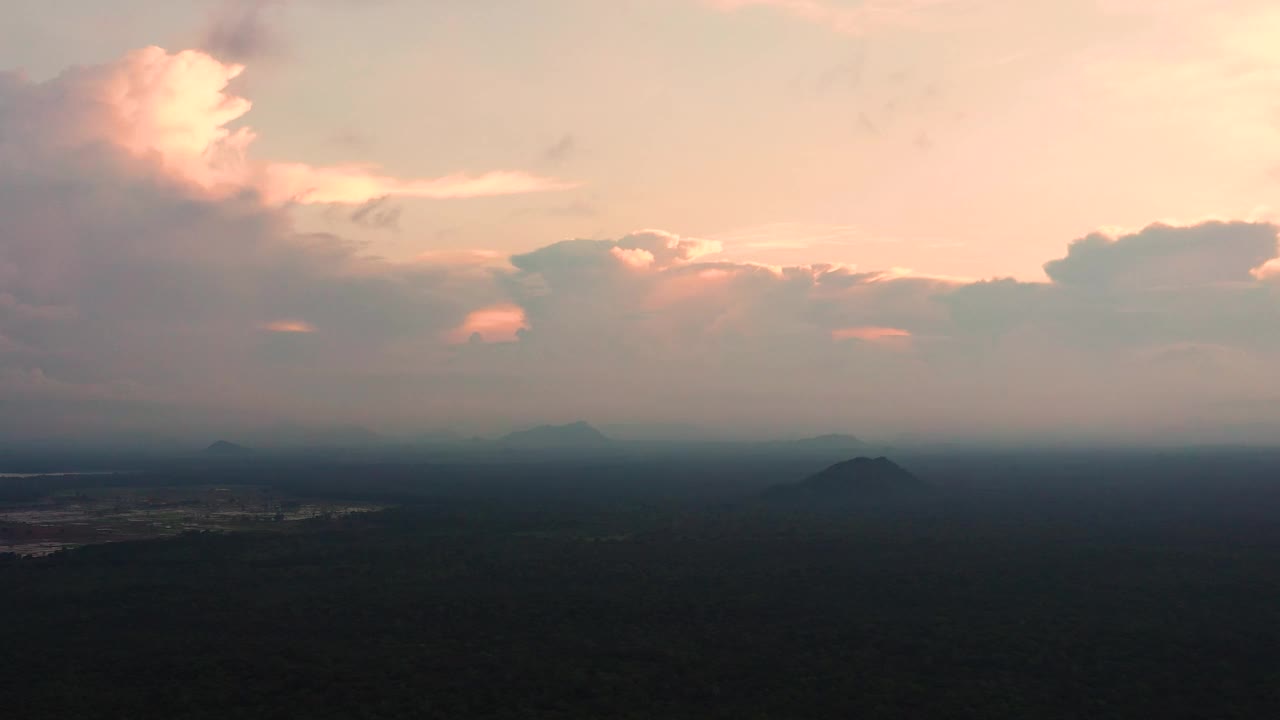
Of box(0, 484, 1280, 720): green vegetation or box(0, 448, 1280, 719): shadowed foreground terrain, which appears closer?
box(0, 484, 1280, 720): green vegetation

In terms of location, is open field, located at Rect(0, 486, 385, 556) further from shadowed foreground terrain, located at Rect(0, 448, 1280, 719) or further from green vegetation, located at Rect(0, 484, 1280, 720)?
green vegetation, located at Rect(0, 484, 1280, 720)

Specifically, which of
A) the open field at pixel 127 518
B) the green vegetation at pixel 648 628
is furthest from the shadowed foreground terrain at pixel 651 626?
the open field at pixel 127 518

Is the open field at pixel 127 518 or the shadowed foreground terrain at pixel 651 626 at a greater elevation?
the open field at pixel 127 518

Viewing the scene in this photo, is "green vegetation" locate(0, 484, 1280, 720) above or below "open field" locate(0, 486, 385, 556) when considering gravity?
below

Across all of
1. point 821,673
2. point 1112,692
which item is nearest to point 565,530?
point 821,673

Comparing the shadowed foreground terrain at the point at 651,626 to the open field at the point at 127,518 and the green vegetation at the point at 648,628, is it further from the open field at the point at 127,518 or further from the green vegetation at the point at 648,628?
the open field at the point at 127,518

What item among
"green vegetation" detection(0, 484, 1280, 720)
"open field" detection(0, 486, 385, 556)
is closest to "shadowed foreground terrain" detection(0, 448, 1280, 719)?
"green vegetation" detection(0, 484, 1280, 720)

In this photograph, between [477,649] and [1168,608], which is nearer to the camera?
[477,649]

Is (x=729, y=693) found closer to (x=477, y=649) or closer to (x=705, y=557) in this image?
(x=477, y=649)

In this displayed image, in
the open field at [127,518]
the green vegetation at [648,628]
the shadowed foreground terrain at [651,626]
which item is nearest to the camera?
the green vegetation at [648,628]
